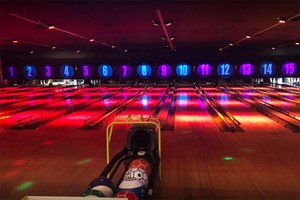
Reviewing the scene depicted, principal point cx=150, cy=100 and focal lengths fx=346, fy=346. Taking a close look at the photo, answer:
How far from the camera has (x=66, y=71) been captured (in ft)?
73.8

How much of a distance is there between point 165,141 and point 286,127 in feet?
9.99

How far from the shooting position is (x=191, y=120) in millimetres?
8539

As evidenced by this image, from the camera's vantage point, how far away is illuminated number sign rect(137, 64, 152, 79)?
22.0 meters

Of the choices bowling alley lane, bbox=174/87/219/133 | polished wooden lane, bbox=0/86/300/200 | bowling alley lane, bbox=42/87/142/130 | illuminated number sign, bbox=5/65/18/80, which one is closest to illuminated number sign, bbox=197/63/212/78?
bowling alley lane, bbox=174/87/219/133

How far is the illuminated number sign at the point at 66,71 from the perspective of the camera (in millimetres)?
22438

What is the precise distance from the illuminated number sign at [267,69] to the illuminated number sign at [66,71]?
1201 centimetres

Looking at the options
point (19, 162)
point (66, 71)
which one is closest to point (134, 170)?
point (19, 162)

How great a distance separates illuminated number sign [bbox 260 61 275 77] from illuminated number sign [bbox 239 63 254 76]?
23.3 inches

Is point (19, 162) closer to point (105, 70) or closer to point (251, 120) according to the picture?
point (251, 120)

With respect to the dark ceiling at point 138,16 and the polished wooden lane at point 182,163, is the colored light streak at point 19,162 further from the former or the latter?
the dark ceiling at point 138,16

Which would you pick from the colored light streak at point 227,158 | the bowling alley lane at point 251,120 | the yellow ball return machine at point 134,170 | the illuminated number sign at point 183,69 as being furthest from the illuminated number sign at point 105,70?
the yellow ball return machine at point 134,170

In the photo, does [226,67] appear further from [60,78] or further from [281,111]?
[281,111]

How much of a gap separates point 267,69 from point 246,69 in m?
1.24

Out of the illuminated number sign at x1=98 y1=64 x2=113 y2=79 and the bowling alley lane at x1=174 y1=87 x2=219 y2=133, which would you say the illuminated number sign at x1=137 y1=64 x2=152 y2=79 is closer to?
the illuminated number sign at x1=98 y1=64 x2=113 y2=79
